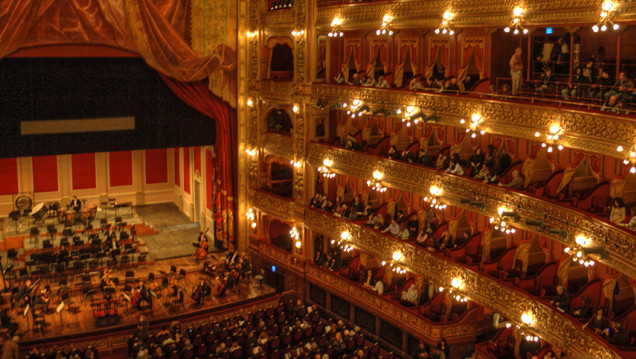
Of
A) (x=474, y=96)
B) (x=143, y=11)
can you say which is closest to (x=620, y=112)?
(x=474, y=96)

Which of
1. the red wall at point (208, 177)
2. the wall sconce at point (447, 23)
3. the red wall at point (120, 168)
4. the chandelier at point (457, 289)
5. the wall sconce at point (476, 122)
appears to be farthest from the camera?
the red wall at point (120, 168)

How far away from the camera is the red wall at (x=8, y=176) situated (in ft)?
116

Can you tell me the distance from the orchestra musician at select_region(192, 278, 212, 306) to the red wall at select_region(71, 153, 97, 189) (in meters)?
12.4

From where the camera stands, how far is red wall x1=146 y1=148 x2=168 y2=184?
1571 inches

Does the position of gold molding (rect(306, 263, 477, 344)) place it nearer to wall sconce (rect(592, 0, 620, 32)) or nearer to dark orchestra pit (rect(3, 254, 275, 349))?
dark orchestra pit (rect(3, 254, 275, 349))

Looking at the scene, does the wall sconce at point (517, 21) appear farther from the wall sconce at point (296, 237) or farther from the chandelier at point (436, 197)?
the wall sconce at point (296, 237)

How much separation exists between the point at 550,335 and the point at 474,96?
25.0 ft

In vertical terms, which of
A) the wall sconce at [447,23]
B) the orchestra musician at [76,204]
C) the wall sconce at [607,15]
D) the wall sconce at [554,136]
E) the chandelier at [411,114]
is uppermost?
the wall sconce at [447,23]

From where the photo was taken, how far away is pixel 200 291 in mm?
27875

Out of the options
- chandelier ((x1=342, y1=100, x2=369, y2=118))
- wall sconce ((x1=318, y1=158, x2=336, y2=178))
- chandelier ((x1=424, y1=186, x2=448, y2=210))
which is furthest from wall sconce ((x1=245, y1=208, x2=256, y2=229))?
chandelier ((x1=424, y1=186, x2=448, y2=210))

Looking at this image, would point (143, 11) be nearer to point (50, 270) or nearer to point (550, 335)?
point (50, 270)

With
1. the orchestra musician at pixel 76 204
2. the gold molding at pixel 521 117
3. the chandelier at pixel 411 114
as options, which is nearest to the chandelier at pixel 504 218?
the gold molding at pixel 521 117

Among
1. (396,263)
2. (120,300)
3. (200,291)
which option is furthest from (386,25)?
(120,300)

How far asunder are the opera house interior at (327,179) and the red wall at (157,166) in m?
3.06
